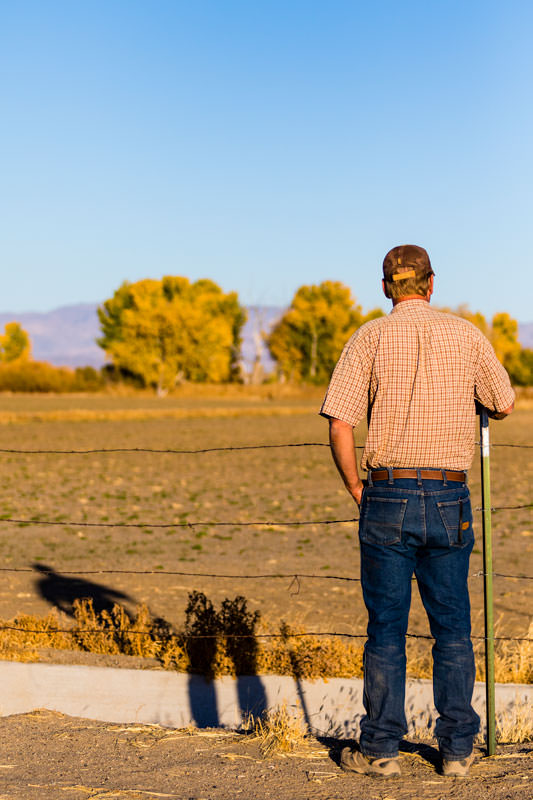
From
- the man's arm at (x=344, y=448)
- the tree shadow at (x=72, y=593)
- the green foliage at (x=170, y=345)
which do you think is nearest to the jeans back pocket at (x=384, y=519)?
the man's arm at (x=344, y=448)

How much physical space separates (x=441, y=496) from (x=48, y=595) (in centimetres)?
621

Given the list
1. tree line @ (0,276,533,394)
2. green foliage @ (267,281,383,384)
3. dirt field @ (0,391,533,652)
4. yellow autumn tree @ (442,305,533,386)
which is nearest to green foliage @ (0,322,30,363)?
tree line @ (0,276,533,394)

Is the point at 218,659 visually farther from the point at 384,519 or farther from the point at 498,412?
the point at 498,412

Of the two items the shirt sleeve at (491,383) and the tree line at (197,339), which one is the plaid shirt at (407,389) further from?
the tree line at (197,339)

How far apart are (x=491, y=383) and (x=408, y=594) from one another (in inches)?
36.4

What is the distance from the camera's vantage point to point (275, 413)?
57.2 m

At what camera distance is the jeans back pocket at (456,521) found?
3.75m

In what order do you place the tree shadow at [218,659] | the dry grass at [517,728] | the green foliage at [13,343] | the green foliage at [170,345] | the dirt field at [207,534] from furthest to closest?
the green foliage at [13,343] < the green foliage at [170,345] < the dirt field at [207,534] < the tree shadow at [218,659] < the dry grass at [517,728]

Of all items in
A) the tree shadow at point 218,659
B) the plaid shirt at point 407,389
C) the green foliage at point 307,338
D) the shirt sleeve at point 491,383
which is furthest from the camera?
the green foliage at point 307,338

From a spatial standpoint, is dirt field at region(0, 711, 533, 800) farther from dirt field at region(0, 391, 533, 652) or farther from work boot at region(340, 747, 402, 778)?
dirt field at region(0, 391, 533, 652)

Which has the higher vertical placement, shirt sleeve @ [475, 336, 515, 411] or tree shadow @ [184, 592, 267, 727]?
shirt sleeve @ [475, 336, 515, 411]

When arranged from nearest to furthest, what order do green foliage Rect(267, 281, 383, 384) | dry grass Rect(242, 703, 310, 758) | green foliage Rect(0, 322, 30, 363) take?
dry grass Rect(242, 703, 310, 758) → green foliage Rect(267, 281, 383, 384) → green foliage Rect(0, 322, 30, 363)

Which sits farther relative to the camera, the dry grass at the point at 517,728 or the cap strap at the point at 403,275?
the dry grass at the point at 517,728

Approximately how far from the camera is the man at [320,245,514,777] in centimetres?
376
